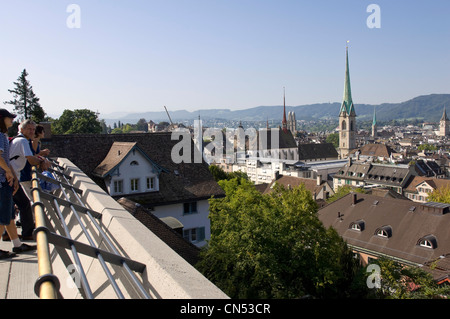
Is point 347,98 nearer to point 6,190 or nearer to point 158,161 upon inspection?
point 158,161

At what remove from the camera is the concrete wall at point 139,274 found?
3055mm

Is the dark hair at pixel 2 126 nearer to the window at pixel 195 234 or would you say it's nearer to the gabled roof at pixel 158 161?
the gabled roof at pixel 158 161

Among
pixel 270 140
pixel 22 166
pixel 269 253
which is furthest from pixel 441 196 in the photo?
pixel 270 140

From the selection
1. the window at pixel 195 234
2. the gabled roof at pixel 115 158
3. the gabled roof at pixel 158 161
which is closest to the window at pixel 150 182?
the gabled roof at pixel 158 161

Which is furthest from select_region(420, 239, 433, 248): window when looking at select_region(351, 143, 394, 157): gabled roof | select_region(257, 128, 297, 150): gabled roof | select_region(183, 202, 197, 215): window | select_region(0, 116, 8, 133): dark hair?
select_region(351, 143, 394, 157): gabled roof

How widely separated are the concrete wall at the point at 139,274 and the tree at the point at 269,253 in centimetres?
1103

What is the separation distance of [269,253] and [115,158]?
11418 millimetres

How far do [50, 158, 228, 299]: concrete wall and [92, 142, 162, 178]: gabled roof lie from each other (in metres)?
17.6

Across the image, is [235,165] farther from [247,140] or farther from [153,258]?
[153,258]

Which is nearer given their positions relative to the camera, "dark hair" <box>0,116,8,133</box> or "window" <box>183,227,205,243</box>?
"dark hair" <box>0,116,8,133</box>

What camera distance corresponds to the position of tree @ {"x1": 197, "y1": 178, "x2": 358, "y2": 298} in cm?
1590

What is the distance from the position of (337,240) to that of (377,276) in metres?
3.91

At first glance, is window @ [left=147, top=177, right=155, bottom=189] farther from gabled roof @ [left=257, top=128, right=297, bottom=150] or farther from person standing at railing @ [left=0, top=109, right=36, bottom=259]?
gabled roof @ [left=257, top=128, right=297, bottom=150]

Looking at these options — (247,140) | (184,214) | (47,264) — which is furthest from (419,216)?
(247,140)
